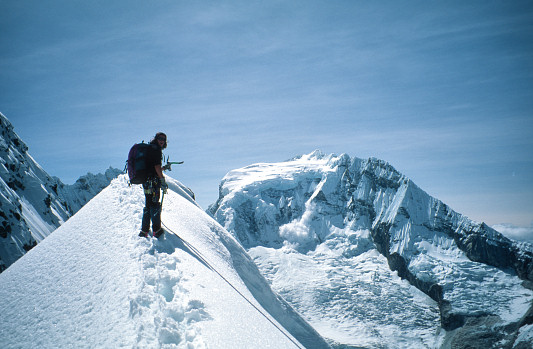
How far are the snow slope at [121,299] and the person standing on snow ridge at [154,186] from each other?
1.48 feet

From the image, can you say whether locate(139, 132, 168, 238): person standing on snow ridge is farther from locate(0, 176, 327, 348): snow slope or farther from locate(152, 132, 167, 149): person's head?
locate(0, 176, 327, 348): snow slope

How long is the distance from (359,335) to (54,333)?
208545 mm

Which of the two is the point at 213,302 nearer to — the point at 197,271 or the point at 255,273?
the point at 197,271

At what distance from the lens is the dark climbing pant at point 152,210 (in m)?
9.00

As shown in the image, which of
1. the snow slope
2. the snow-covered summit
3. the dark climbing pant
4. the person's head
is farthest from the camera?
the snow-covered summit

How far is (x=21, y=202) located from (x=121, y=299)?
125 metres

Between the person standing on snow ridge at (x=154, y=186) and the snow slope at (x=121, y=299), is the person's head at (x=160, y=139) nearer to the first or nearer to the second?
the person standing on snow ridge at (x=154, y=186)

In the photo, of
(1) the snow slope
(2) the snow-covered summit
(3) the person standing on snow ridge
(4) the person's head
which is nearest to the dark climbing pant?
(3) the person standing on snow ridge

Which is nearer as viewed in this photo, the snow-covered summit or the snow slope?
the snow slope

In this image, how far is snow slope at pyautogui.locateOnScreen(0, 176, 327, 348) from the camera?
5316 millimetres

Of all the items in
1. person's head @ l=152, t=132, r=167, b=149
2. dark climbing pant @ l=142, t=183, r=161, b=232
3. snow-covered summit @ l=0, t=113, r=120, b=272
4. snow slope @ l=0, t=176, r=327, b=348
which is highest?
snow-covered summit @ l=0, t=113, r=120, b=272

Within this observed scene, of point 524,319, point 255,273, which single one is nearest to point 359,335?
point 524,319

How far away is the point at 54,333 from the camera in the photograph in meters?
5.64

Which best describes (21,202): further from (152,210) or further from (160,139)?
(152,210)
